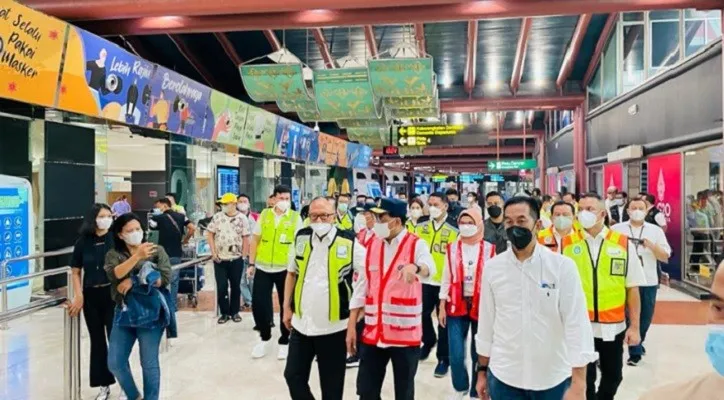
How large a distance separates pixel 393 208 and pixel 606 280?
1.29m

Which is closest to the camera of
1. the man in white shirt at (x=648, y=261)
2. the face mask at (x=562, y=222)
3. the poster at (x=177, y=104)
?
the face mask at (x=562, y=222)

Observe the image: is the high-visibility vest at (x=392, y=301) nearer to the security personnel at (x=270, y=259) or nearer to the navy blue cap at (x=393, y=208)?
the navy blue cap at (x=393, y=208)

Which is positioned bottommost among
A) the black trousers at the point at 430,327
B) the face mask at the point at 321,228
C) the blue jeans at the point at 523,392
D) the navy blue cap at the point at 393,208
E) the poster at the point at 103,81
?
the black trousers at the point at 430,327

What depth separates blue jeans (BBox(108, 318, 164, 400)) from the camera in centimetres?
372

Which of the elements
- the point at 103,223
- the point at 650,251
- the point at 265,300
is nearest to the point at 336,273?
the point at 103,223

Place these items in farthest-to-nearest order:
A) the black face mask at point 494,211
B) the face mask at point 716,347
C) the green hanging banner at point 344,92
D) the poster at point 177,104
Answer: the green hanging banner at point 344,92 < the poster at point 177,104 < the black face mask at point 494,211 < the face mask at point 716,347

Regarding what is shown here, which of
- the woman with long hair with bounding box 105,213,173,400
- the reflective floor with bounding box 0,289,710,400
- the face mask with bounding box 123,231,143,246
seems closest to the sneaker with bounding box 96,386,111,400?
the reflective floor with bounding box 0,289,710,400

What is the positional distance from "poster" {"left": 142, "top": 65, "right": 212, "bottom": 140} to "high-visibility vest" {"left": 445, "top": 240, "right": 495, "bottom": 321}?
19.4ft

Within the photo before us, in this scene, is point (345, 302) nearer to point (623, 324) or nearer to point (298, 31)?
point (623, 324)

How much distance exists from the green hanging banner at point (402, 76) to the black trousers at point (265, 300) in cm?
453

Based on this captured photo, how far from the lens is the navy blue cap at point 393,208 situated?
3.37 metres

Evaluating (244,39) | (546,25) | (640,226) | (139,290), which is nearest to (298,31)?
(244,39)

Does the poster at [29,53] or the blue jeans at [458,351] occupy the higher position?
the poster at [29,53]

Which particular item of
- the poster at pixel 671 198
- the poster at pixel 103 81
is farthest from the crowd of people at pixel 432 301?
the poster at pixel 671 198
